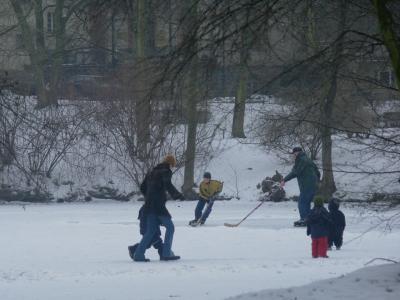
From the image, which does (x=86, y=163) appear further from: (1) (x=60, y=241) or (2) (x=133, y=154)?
(1) (x=60, y=241)

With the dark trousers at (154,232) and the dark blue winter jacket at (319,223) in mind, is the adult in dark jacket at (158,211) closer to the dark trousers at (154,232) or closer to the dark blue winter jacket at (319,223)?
the dark trousers at (154,232)

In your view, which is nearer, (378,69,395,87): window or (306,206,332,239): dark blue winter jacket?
(378,69,395,87): window

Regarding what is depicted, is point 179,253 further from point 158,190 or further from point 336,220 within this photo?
point 336,220

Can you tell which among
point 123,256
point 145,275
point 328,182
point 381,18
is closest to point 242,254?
point 123,256

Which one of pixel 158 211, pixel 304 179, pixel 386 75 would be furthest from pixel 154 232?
pixel 304 179

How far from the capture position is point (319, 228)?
16.3 metres

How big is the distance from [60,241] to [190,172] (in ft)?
49.4

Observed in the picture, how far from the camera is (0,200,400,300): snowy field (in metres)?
12.2

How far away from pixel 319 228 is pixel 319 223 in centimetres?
15

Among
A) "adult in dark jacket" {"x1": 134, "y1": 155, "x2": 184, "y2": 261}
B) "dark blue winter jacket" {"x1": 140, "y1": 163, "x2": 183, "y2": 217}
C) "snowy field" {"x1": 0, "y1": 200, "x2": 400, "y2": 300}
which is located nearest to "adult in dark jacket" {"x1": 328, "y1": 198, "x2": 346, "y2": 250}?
"snowy field" {"x1": 0, "y1": 200, "x2": 400, "y2": 300}

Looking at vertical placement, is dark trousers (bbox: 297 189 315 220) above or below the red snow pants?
above

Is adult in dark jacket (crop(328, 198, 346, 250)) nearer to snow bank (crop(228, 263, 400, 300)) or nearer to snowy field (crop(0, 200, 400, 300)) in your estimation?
snowy field (crop(0, 200, 400, 300))

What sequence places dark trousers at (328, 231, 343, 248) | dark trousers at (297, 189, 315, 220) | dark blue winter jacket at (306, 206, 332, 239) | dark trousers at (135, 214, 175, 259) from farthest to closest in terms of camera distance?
1. dark trousers at (297, 189, 315, 220)
2. dark trousers at (328, 231, 343, 248)
3. dark blue winter jacket at (306, 206, 332, 239)
4. dark trousers at (135, 214, 175, 259)

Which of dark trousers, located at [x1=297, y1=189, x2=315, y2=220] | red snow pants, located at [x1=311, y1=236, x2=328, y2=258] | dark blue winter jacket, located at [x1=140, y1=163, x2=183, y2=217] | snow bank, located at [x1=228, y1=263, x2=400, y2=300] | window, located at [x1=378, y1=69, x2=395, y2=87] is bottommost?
red snow pants, located at [x1=311, y1=236, x2=328, y2=258]
